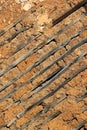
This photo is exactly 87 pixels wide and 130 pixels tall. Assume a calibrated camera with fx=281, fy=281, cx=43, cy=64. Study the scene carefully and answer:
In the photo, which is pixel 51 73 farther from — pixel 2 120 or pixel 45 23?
pixel 2 120

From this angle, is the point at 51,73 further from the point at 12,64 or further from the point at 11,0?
the point at 11,0

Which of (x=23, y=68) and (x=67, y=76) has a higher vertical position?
(x=23, y=68)

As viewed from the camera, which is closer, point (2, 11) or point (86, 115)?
point (86, 115)

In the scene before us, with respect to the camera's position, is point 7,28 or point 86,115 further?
point 7,28


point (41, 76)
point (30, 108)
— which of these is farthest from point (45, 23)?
point (30, 108)

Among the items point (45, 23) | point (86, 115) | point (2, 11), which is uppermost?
point (2, 11)

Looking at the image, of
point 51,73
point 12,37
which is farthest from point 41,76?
point 12,37
